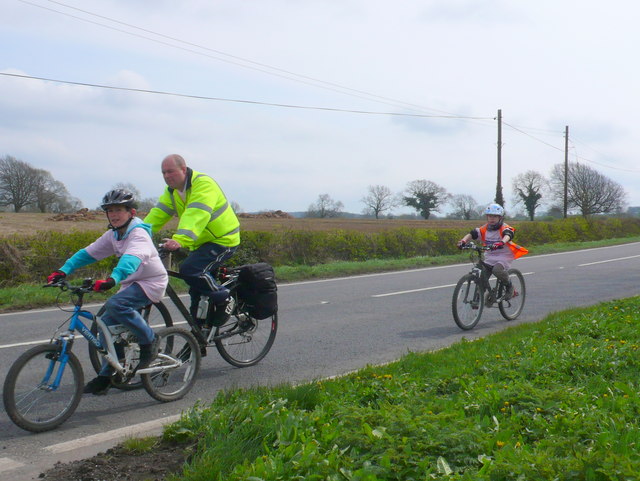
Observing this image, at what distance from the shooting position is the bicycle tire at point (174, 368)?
5453 millimetres

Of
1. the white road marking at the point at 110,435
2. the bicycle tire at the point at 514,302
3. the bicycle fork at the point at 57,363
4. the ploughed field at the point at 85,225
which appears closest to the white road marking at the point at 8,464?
the white road marking at the point at 110,435

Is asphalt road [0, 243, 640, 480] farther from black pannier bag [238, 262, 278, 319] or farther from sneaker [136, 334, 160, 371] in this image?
black pannier bag [238, 262, 278, 319]

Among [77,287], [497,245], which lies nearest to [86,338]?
[77,287]

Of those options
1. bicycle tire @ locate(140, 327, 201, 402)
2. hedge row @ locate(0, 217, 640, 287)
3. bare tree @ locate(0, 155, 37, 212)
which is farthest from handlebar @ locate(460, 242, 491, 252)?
bare tree @ locate(0, 155, 37, 212)

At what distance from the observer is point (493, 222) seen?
9.88 meters

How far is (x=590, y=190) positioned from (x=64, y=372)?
80734 mm

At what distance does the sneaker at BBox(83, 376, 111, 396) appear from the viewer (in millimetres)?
5031

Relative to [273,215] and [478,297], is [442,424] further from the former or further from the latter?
[273,215]

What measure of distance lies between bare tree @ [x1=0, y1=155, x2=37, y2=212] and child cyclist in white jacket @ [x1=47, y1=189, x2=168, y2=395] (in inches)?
1765

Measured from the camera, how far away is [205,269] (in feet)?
20.1

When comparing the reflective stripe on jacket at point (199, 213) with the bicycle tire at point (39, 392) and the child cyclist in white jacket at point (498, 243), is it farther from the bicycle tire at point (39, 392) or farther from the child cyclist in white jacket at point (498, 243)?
the child cyclist in white jacket at point (498, 243)

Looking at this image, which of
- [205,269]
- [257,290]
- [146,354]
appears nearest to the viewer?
[146,354]

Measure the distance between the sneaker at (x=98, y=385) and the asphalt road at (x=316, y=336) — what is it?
21 cm

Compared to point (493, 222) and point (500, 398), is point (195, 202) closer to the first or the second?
point (500, 398)
